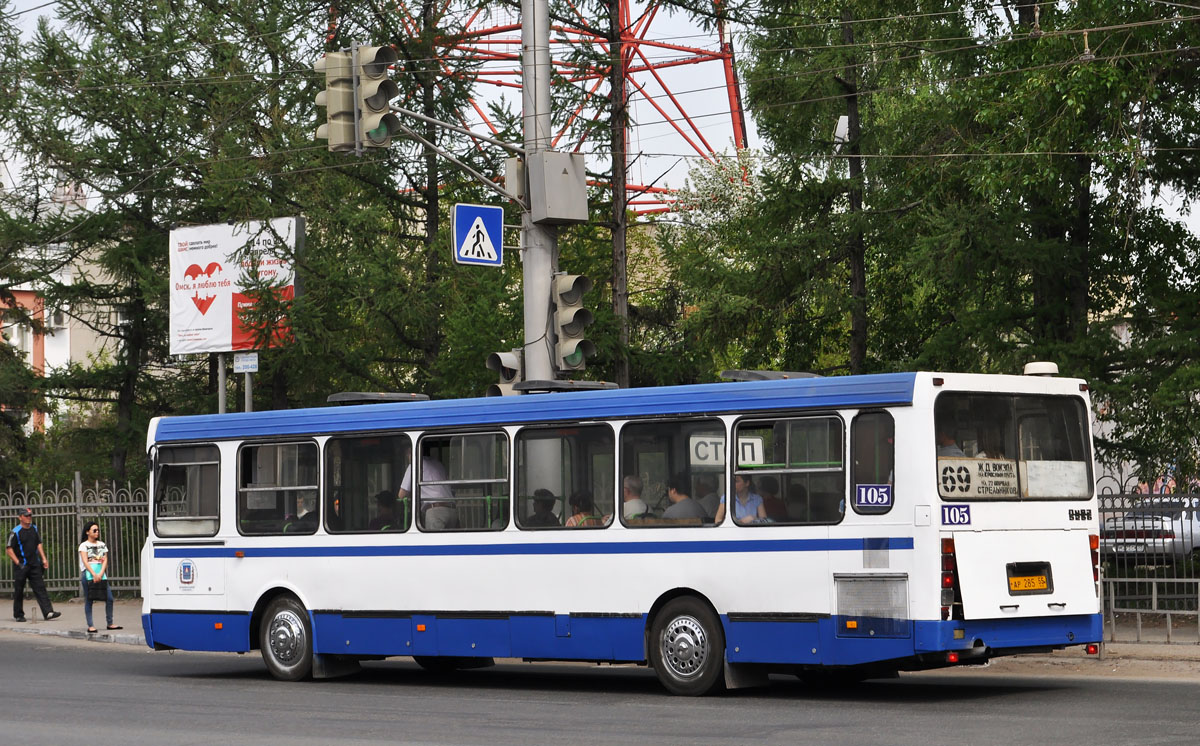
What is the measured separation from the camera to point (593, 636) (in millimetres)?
15211

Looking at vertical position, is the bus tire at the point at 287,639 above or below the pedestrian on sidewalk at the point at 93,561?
below

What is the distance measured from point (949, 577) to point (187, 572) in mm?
8925

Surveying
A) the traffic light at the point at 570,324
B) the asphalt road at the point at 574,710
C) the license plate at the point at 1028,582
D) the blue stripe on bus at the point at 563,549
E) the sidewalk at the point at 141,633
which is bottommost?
the asphalt road at the point at 574,710

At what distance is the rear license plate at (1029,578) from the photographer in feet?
44.7

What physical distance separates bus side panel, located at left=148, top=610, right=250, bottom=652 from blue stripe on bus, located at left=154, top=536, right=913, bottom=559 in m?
0.65

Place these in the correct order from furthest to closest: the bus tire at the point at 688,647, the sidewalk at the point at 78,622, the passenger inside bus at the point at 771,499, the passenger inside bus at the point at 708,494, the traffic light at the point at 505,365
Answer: the sidewalk at the point at 78,622, the traffic light at the point at 505,365, the passenger inside bus at the point at 708,494, the bus tire at the point at 688,647, the passenger inside bus at the point at 771,499

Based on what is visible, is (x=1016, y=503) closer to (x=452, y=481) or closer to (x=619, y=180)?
(x=452, y=481)

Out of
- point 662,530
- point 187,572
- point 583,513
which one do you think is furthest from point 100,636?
point 662,530

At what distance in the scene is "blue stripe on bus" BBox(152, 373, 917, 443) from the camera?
13.8m

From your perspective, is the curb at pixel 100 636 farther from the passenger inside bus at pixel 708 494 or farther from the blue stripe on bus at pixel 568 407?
the passenger inside bus at pixel 708 494

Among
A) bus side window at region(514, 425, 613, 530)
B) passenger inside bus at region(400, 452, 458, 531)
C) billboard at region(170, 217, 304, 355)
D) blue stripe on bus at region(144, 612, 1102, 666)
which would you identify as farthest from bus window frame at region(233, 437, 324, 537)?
billboard at region(170, 217, 304, 355)

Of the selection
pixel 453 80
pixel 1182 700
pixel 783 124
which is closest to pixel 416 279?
pixel 453 80

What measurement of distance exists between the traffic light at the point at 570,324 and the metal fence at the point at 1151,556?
255 inches

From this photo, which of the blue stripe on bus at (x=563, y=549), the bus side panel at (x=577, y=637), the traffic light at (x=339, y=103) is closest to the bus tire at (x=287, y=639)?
the blue stripe on bus at (x=563, y=549)
